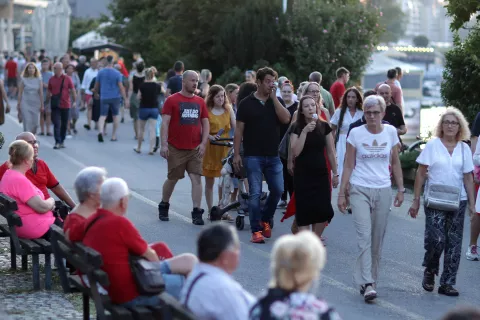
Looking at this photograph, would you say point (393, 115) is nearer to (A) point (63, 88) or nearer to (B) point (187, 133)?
(B) point (187, 133)

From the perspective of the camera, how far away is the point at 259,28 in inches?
1190

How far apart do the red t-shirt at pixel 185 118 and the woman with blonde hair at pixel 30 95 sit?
8.53 metres

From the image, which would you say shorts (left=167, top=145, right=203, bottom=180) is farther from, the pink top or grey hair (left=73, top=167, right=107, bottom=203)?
grey hair (left=73, top=167, right=107, bottom=203)

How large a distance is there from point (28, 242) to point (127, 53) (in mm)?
34071

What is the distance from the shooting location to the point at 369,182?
929 cm

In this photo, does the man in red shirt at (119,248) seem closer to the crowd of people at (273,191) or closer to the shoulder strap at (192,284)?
the crowd of people at (273,191)

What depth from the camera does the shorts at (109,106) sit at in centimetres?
2353

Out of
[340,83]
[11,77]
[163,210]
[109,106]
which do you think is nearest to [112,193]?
[163,210]

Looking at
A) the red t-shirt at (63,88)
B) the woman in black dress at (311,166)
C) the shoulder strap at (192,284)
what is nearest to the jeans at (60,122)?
the red t-shirt at (63,88)

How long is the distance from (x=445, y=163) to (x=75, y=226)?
370 cm

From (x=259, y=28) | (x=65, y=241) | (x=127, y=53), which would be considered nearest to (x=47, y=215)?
(x=65, y=241)

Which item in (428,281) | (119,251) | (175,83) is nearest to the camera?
(119,251)

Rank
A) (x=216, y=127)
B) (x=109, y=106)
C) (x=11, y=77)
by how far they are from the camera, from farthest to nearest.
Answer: (x=11, y=77) < (x=109, y=106) < (x=216, y=127)

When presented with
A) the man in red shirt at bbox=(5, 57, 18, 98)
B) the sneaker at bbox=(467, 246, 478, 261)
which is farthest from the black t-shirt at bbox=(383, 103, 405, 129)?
the man in red shirt at bbox=(5, 57, 18, 98)
